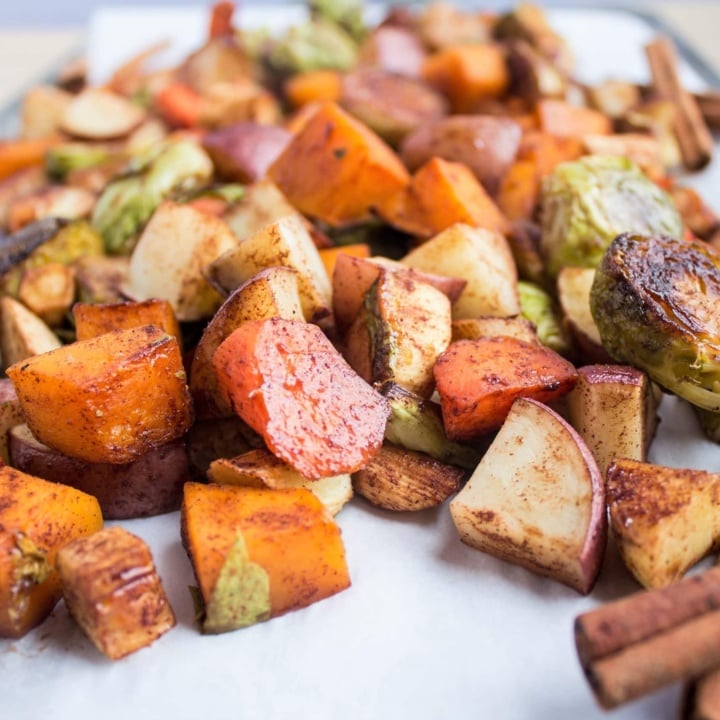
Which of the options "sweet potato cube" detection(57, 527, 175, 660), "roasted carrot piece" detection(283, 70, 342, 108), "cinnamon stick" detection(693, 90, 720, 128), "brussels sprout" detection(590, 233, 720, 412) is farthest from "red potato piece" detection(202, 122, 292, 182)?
"cinnamon stick" detection(693, 90, 720, 128)

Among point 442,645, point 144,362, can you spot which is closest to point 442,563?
point 442,645

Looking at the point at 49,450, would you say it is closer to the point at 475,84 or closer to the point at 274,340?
the point at 274,340

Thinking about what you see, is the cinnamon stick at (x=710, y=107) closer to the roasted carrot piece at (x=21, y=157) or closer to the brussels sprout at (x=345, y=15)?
the brussels sprout at (x=345, y=15)

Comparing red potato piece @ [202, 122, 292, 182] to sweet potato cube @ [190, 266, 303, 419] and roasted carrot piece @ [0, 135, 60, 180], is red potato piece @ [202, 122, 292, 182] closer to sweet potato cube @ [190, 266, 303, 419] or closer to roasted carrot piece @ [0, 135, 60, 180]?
sweet potato cube @ [190, 266, 303, 419]

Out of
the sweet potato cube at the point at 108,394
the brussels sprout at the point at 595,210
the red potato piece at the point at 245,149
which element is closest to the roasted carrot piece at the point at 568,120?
the brussels sprout at the point at 595,210

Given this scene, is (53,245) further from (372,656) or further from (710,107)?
(710,107)

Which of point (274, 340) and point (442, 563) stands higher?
point (274, 340)

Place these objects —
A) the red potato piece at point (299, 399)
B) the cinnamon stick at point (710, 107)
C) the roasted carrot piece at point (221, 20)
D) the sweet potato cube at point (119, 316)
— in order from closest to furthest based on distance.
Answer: the red potato piece at point (299, 399), the sweet potato cube at point (119, 316), the cinnamon stick at point (710, 107), the roasted carrot piece at point (221, 20)
